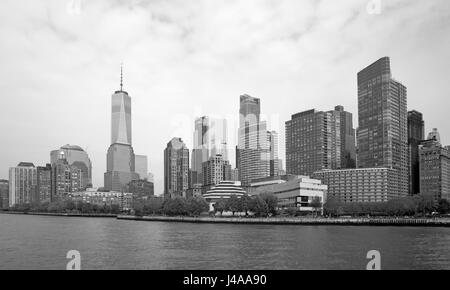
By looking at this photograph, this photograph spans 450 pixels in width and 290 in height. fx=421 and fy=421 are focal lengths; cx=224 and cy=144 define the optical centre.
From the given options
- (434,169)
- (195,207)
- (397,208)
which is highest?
(434,169)

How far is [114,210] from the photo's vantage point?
84438mm

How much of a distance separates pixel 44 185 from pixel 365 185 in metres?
80.7

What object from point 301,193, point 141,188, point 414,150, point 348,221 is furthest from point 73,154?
point 141,188

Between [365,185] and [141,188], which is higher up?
[365,185]

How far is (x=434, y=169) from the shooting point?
68688 mm

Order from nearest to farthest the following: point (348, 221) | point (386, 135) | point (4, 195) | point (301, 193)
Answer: point (348, 221)
point (301, 193)
point (386, 135)
point (4, 195)

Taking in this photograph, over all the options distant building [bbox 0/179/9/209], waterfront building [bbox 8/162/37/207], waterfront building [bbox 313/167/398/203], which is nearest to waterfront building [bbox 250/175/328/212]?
waterfront building [bbox 313/167/398/203]

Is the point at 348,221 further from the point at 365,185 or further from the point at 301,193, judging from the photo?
the point at 365,185

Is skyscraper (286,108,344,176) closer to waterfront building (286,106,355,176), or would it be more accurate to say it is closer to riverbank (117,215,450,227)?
waterfront building (286,106,355,176)

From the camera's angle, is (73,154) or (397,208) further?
(397,208)

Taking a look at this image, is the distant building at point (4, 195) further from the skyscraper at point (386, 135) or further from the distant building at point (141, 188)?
the skyscraper at point (386, 135)

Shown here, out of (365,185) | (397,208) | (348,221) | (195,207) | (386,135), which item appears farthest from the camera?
(386,135)

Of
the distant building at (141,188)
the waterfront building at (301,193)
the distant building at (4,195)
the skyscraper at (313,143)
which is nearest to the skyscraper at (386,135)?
the skyscraper at (313,143)
